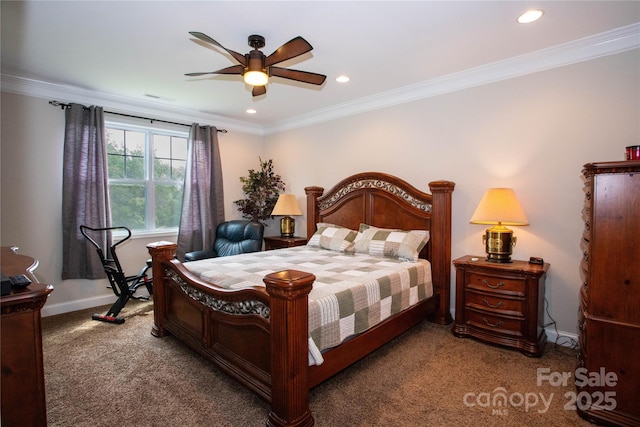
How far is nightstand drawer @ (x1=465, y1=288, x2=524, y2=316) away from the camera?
2672 millimetres

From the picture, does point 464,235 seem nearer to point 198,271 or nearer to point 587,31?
point 587,31

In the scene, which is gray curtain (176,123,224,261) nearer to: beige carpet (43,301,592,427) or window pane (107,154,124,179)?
window pane (107,154,124,179)

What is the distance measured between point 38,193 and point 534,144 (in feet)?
16.7

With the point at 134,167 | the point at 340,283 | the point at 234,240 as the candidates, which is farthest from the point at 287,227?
the point at 340,283

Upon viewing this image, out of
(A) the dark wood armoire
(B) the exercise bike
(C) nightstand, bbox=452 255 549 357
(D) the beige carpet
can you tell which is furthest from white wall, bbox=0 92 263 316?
(A) the dark wood armoire

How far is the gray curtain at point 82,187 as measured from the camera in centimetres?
364

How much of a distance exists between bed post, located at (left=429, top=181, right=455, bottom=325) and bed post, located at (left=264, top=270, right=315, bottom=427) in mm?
2039

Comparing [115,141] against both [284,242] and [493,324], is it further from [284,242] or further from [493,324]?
[493,324]

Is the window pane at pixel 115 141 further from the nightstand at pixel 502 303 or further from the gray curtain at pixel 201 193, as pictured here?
the nightstand at pixel 502 303

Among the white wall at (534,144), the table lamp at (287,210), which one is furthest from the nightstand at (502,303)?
the table lamp at (287,210)

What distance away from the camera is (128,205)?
4.31 metres

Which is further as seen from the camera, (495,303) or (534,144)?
(534,144)

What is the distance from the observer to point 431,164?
3605mm

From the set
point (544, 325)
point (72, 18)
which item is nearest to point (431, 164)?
point (544, 325)
